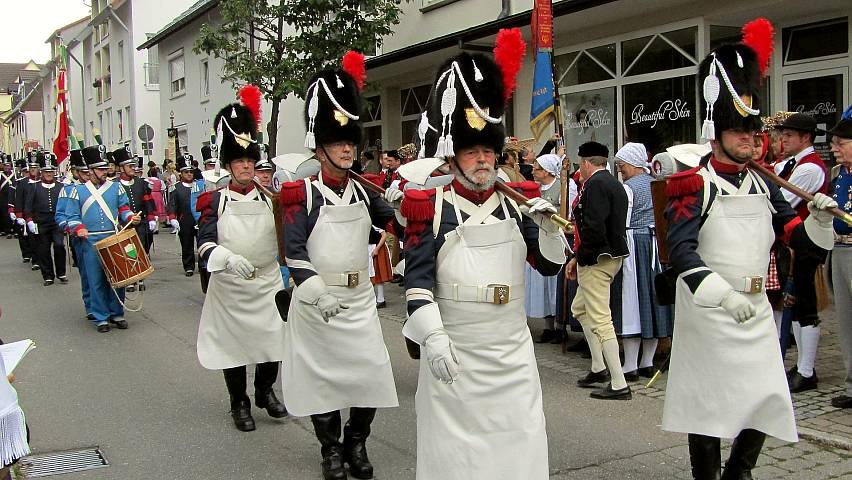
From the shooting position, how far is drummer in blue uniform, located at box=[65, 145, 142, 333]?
34.8 ft

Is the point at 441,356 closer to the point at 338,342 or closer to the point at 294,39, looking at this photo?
the point at 338,342

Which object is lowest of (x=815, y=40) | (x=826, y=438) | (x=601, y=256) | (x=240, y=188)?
(x=826, y=438)

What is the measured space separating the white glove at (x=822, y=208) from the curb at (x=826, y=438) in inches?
69.9

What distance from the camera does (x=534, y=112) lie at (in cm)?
761

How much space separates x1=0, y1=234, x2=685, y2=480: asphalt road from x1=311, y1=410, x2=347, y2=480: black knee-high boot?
0.27m

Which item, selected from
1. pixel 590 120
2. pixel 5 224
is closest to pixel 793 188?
pixel 590 120

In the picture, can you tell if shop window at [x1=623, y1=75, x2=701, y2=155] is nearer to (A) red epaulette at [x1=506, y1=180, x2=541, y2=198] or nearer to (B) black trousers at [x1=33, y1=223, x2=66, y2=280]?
(A) red epaulette at [x1=506, y1=180, x2=541, y2=198]

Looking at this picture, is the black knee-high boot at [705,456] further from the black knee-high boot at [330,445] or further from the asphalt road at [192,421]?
the black knee-high boot at [330,445]

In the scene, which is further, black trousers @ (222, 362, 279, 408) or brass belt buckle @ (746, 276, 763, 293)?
black trousers @ (222, 362, 279, 408)

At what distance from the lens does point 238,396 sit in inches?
252

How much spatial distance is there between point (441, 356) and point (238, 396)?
320cm

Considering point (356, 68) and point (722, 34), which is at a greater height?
point (722, 34)

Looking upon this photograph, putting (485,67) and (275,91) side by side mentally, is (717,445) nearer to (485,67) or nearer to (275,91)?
(485,67)

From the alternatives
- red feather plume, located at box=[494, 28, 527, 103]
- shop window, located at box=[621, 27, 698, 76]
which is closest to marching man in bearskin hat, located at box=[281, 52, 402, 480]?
red feather plume, located at box=[494, 28, 527, 103]
